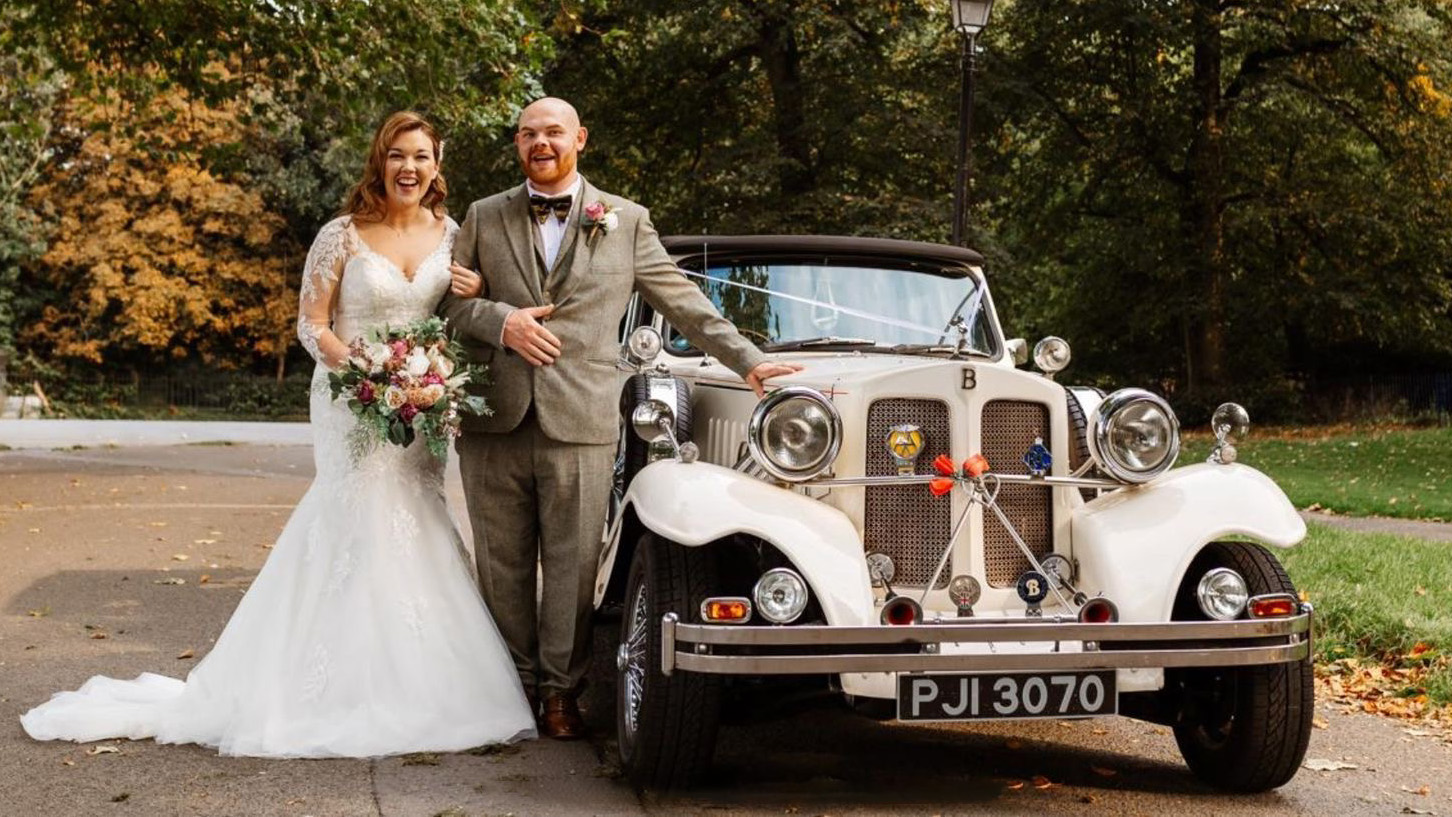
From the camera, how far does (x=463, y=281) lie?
566 cm

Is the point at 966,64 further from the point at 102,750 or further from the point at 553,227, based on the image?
the point at 102,750

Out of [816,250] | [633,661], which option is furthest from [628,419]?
[633,661]

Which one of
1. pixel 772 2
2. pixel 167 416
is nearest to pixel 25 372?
pixel 167 416

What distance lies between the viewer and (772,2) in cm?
2227

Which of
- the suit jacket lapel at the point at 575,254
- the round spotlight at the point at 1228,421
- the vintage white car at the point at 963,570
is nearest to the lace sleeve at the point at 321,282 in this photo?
the suit jacket lapel at the point at 575,254

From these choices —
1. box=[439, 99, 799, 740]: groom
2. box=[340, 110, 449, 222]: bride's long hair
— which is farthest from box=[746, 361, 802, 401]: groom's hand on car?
box=[340, 110, 449, 222]: bride's long hair

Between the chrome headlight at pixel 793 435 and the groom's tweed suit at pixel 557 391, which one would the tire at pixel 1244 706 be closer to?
the chrome headlight at pixel 793 435

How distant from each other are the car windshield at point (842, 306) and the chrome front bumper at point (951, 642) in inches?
74.7

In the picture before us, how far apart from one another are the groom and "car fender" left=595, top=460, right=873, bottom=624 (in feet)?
2.69

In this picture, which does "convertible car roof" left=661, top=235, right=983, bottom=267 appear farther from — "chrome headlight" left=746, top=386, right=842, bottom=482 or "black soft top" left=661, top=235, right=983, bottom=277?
"chrome headlight" left=746, top=386, right=842, bottom=482

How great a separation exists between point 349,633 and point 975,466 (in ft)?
8.04

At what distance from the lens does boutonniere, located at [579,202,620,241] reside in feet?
18.2

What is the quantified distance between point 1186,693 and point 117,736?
386 centimetres

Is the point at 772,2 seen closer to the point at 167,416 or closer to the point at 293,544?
the point at 293,544
